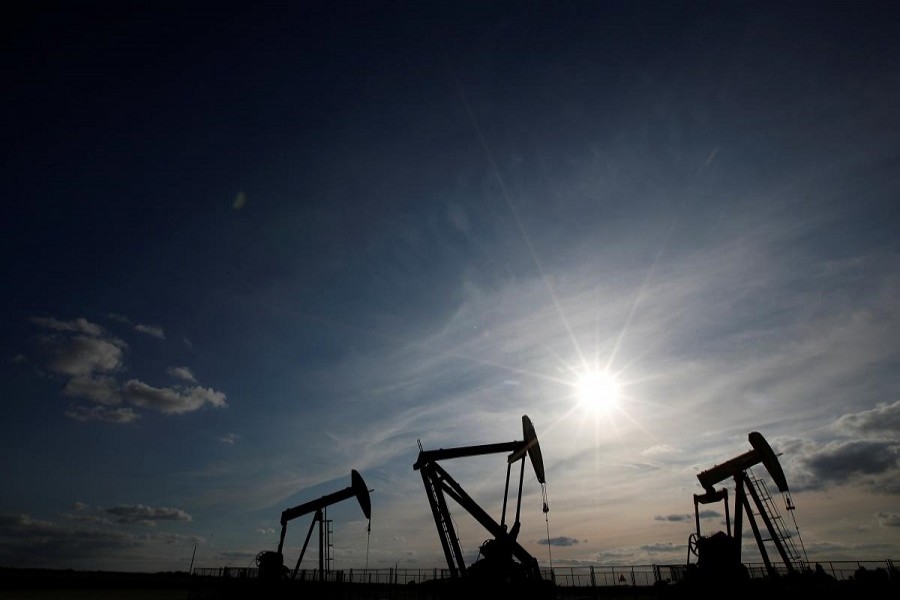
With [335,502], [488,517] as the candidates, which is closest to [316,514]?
[335,502]

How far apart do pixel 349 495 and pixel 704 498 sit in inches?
626

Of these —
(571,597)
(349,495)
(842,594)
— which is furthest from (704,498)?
(571,597)

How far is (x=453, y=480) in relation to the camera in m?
16.6

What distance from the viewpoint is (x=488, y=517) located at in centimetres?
1591

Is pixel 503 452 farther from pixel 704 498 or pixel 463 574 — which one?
pixel 704 498

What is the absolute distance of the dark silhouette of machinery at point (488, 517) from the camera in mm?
14992

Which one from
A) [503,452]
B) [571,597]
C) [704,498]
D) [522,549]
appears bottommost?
[571,597]

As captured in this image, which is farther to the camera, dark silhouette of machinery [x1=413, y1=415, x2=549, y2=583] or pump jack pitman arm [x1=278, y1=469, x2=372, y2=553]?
pump jack pitman arm [x1=278, y1=469, x2=372, y2=553]

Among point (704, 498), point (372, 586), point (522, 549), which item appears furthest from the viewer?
point (372, 586)

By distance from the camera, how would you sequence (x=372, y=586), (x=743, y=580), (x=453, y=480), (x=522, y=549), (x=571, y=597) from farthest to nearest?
(x=571, y=597) < (x=372, y=586) < (x=453, y=480) < (x=522, y=549) < (x=743, y=580)

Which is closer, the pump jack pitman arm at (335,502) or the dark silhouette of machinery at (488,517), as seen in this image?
the dark silhouette of machinery at (488,517)

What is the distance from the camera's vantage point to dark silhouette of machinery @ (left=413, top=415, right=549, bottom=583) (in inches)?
590

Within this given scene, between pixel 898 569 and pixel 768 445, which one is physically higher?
pixel 768 445

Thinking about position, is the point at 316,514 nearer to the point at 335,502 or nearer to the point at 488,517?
the point at 335,502
